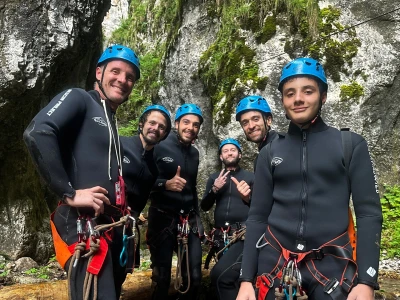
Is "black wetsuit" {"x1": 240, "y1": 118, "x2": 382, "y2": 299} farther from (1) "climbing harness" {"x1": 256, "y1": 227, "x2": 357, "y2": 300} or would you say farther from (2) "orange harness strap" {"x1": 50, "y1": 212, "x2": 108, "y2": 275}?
(2) "orange harness strap" {"x1": 50, "y1": 212, "x2": 108, "y2": 275}

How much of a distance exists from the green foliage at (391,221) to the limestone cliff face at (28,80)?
24.5 feet

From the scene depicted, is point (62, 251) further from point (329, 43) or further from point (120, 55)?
point (329, 43)

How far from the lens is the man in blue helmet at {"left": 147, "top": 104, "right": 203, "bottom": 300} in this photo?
4.83 metres

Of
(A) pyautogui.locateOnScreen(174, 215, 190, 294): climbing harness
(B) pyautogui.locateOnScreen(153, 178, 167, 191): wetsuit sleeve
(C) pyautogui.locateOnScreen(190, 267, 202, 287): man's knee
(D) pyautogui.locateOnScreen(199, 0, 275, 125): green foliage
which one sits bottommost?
(C) pyautogui.locateOnScreen(190, 267, 202, 287): man's knee

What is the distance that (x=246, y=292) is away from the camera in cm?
240

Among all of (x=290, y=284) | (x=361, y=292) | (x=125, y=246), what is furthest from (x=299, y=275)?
(x=125, y=246)

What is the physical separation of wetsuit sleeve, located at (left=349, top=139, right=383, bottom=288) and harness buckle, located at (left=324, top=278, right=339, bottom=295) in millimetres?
137

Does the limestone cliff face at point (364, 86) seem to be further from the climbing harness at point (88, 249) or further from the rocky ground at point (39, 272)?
the climbing harness at point (88, 249)

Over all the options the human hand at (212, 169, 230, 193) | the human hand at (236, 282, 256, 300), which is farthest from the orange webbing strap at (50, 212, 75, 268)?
the human hand at (212, 169, 230, 193)

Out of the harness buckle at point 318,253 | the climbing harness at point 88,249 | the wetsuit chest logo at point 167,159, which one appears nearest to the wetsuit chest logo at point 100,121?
the climbing harness at point 88,249

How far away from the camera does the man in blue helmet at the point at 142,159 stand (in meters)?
4.14

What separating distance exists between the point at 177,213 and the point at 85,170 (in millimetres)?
2690

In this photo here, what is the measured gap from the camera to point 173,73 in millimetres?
12445

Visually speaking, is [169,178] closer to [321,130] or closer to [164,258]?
[164,258]
